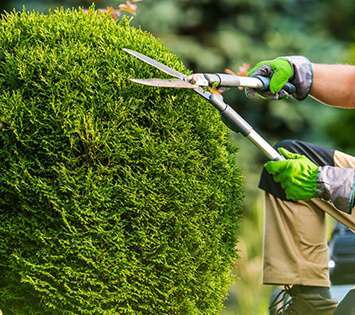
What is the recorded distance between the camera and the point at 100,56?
4.14m

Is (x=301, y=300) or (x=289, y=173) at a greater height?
(x=289, y=173)

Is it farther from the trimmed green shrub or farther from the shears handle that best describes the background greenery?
the trimmed green shrub

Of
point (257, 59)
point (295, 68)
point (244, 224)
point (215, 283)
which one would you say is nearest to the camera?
point (215, 283)

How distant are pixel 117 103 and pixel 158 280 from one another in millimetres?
693

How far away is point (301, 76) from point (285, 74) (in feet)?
0.51

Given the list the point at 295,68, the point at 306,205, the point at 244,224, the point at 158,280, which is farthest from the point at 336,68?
the point at 244,224

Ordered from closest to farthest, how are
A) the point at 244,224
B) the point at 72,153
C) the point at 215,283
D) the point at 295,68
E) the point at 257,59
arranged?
the point at 72,153 → the point at 215,283 → the point at 295,68 → the point at 244,224 → the point at 257,59

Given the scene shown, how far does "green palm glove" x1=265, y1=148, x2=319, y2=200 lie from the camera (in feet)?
14.0

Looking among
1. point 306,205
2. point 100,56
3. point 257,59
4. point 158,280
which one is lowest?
point 158,280

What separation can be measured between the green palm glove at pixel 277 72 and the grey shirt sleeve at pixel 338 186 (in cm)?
50

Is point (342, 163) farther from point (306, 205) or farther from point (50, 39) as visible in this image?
point (50, 39)

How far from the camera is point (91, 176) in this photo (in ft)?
13.3

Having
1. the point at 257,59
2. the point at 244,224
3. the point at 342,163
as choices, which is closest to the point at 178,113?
the point at 342,163

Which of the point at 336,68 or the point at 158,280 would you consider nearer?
the point at 158,280
